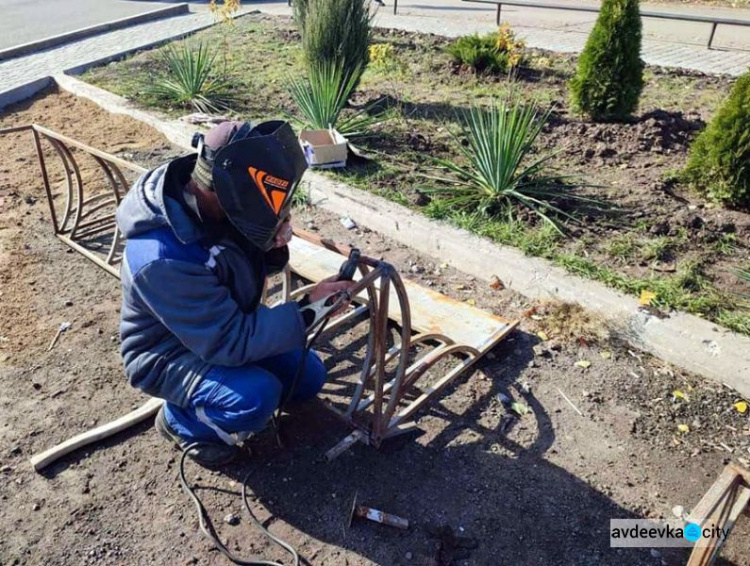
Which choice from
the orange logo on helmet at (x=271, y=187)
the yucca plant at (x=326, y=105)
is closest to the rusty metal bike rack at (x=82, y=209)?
the yucca plant at (x=326, y=105)

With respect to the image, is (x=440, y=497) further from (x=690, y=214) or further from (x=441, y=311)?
(x=690, y=214)

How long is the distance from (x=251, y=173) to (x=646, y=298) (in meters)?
2.41

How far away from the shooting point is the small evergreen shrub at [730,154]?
14.0 feet

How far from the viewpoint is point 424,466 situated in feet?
9.23

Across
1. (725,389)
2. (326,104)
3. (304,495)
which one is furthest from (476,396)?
(326,104)

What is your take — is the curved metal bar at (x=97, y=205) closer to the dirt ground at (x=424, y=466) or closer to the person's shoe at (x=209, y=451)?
the dirt ground at (x=424, y=466)

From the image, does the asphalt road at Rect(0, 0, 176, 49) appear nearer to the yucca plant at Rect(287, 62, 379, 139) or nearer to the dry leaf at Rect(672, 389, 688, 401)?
the yucca plant at Rect(287, 62, 379, 139)

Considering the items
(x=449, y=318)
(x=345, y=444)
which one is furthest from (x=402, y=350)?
(x=449, y=318)

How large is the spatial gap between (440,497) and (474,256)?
188cm

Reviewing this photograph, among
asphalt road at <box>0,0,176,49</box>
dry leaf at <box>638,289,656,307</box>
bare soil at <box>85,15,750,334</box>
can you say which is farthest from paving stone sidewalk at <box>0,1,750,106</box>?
dry leaf at <box>638,289,656,307</box>

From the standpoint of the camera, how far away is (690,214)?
4.29 m

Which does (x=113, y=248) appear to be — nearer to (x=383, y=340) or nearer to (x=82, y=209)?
(x=82, y=209)

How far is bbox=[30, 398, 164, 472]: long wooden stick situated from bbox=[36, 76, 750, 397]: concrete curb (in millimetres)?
2129

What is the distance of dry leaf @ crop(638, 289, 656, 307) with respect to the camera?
137 inches
